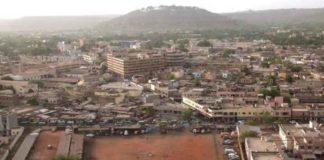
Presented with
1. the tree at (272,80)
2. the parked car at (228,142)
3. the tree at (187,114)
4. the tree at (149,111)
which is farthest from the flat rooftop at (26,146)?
the tree at (272,80)

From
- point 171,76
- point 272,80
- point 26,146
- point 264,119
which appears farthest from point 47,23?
point 26,146

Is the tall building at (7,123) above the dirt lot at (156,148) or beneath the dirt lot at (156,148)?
above

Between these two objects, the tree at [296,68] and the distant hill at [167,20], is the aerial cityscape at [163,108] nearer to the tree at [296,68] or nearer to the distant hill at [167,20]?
the tree at [296,68]

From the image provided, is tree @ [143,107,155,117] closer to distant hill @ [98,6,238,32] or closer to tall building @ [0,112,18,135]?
tall building @ [0,112,18,135]

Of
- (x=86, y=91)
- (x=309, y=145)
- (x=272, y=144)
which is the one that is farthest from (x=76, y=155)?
(x=86, y=91)

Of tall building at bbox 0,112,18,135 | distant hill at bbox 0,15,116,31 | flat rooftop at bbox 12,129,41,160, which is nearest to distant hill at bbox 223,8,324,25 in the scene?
distant hill at bbox 0,15,116,31
